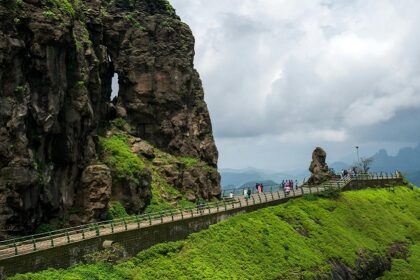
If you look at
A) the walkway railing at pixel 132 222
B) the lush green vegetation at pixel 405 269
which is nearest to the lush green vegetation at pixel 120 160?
the walkway railing at pixel 132 222

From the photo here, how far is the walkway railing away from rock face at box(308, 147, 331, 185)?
3763mm

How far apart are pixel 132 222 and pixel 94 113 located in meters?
18.9

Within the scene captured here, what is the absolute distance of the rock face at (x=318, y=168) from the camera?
271ft

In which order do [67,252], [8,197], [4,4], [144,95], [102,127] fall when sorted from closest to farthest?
[67,252] → [8,197] → [4,4] → [102,127] → [144,95]

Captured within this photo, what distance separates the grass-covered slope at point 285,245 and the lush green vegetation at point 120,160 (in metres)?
14.6

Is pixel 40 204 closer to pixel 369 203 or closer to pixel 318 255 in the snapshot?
pixel 318 255

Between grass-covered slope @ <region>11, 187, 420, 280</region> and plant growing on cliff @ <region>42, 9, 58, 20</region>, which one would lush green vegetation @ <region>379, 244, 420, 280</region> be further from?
plant growing on cliff @ <region>42, 9, 58, 20</region>

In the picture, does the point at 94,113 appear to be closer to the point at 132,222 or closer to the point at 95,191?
the point at 95,191

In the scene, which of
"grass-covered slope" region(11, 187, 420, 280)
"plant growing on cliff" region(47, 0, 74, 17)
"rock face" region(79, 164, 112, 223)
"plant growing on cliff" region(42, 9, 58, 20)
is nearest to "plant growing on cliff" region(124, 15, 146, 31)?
"plant growing on cliff" region(47, 0, 74, 17)

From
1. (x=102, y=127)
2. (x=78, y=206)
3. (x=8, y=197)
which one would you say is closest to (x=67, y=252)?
(x=8, y=197)

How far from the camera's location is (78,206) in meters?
49.8

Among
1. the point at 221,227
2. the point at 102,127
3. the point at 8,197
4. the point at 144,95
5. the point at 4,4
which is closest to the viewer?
the point at 8,197

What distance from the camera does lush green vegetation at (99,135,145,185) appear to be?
5688 cm

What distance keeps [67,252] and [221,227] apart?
1864 cm
